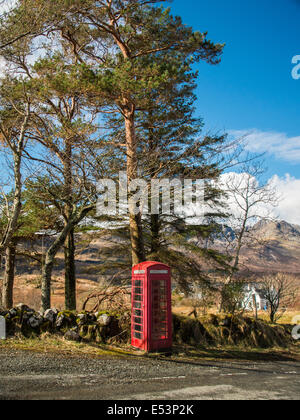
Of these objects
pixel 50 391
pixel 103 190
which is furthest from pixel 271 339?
pixel 50 391

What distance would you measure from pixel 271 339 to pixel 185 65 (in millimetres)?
9805

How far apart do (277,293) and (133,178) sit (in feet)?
44.6

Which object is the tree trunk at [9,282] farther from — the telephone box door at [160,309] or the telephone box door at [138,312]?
the telephone box door at [160,309]

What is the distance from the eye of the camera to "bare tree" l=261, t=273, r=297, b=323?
18737 mm

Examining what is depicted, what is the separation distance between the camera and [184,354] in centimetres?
833

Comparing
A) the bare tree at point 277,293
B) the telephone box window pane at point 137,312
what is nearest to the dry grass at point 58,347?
the telephone box window pane at point 137,312

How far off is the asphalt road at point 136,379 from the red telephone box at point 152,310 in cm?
68

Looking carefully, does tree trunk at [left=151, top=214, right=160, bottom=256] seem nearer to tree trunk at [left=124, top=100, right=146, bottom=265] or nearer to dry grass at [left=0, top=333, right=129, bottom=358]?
tree trunk at [left=124, top=100, right=146, bottom=265]

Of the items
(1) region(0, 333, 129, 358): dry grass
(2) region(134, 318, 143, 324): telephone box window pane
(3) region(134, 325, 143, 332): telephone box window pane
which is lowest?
(1) region(0, 333, 129, 358): dry grass

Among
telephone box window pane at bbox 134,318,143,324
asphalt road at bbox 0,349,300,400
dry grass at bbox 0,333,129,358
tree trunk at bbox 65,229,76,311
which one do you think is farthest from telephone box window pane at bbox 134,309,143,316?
tree trunk at bbox 65,229,76,311

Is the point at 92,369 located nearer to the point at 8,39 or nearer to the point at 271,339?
the point at 271,339

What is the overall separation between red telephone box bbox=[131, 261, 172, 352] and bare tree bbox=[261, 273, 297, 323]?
12.3 m

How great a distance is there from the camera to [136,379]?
5.62 metres

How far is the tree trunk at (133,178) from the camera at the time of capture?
10.3m
